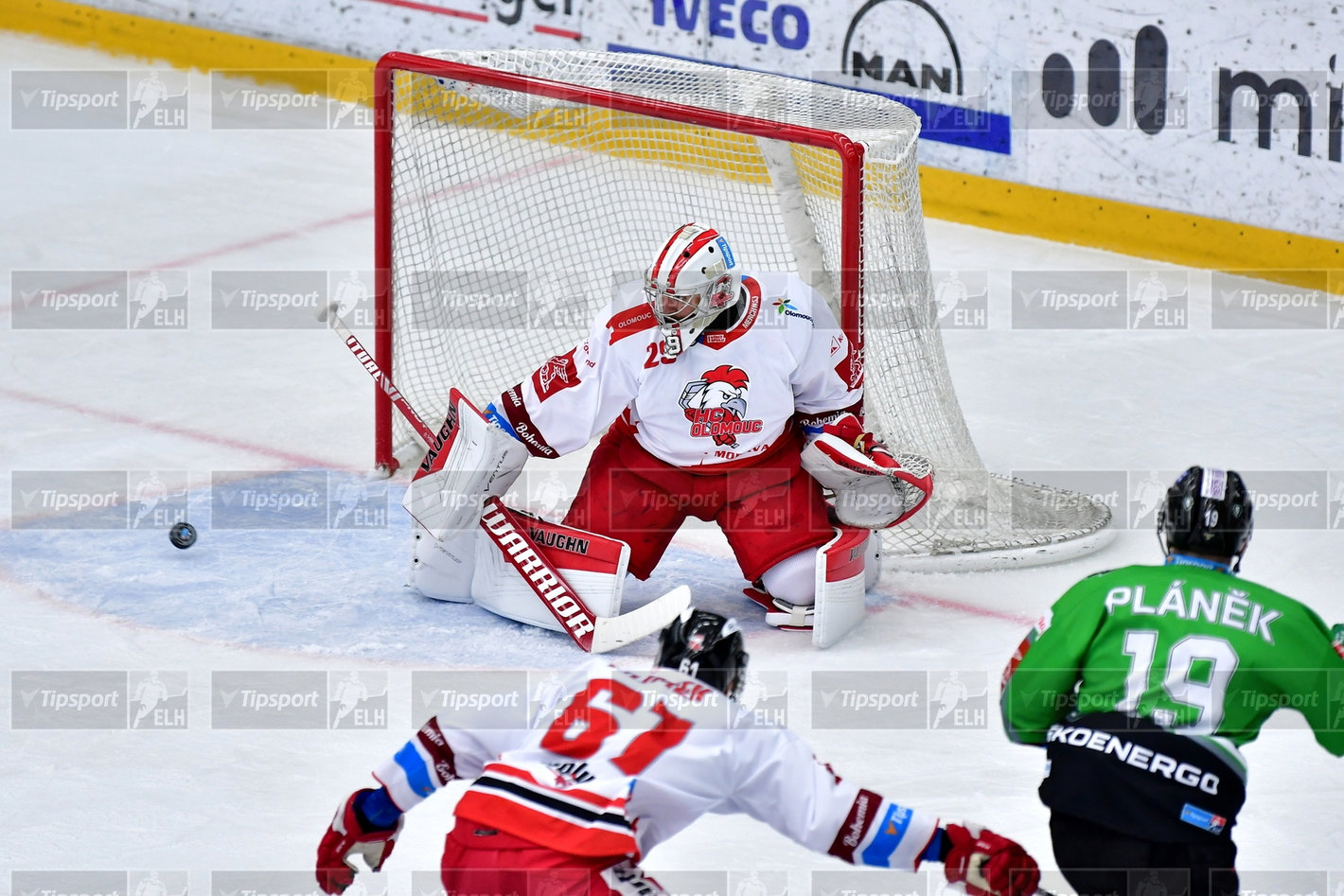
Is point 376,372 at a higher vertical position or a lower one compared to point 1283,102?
lower

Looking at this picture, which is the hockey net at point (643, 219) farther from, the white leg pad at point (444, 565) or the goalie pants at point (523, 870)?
the goalie pants at point (523, 870)

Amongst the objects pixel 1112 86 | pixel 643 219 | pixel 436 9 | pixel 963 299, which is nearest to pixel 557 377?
pixel 643 219

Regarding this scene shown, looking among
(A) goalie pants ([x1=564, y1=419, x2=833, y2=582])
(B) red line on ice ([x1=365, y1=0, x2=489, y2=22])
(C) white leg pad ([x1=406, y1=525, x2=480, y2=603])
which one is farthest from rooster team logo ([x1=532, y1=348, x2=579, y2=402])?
(B) red line on ice ([x1=365, y1=0, x2=489, y2=22])

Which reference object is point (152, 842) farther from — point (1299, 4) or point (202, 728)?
point (1299, 4)

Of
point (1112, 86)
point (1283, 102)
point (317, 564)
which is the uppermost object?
point (1112, 86)

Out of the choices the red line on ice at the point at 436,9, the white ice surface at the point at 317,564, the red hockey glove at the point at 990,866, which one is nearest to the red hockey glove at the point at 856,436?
the white ice surface at the point at 317,564

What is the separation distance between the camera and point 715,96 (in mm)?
5680

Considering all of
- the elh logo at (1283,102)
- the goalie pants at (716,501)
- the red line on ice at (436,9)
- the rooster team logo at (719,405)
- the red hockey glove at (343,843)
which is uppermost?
the red line on ice at (436,9)

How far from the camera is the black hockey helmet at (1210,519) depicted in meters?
3.19

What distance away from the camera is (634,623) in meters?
4.88

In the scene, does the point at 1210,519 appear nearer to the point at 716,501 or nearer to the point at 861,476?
the point at 861,476

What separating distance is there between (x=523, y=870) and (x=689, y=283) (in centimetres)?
194

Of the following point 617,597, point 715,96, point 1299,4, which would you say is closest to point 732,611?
point 617,597

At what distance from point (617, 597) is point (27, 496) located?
2.13 metres
